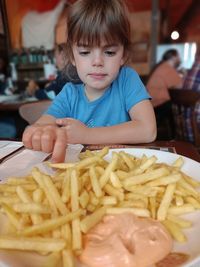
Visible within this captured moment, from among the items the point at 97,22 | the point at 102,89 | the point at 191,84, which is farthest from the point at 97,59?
the point at 191,84

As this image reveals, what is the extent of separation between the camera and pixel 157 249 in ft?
1.38

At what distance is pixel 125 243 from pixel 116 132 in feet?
1.86

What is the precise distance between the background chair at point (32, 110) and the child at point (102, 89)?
43 cm

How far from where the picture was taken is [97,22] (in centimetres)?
102

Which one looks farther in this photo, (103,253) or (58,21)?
(58,21)

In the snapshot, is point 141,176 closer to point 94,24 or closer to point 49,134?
point 49,134

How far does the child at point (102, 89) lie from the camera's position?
0.97m

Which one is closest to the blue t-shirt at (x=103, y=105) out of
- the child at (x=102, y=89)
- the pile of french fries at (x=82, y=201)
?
the child at (x=102, y=89)

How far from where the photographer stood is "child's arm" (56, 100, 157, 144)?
36.5 inches

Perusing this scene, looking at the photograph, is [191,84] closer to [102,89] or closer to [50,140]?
[102,89]

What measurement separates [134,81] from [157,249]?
92cm

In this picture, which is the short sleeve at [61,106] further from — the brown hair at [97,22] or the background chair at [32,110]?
the background chair at [32,110]

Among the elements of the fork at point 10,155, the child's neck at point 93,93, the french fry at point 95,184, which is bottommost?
the fork at point 10,155

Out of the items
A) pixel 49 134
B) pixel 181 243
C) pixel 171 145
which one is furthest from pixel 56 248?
pixel 171 145
